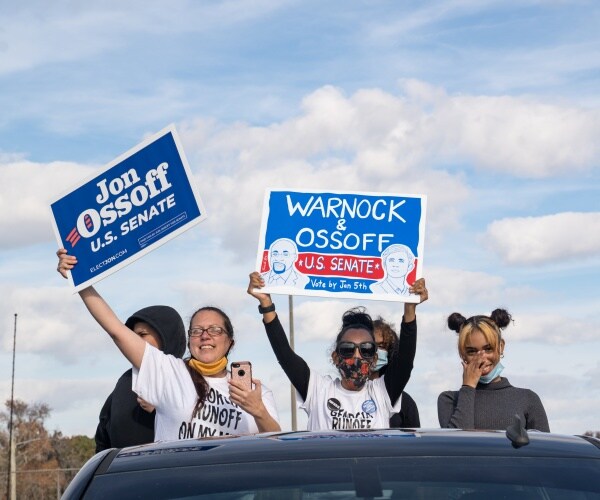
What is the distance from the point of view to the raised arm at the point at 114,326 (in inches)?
257

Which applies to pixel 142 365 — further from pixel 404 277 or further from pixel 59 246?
pixel 404 277

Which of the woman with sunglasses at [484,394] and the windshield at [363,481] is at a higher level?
the woman with sunglasses at [484,394]

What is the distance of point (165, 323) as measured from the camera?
7316mm

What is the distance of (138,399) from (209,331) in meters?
0.54

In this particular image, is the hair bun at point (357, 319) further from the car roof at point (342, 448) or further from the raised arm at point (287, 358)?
the car roof at point (342, 448)

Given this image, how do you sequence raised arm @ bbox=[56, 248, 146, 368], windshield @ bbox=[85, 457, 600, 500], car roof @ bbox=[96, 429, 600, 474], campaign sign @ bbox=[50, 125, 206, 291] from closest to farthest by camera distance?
windshield @ bbox=[85, 457, 600, 500] → car roof @ bbox=[96, 429, 600, 474] → raised arm @ bbox=[56, 248, 146, 368] → campaign sign @ bbox=[50, 125, 206, 291]

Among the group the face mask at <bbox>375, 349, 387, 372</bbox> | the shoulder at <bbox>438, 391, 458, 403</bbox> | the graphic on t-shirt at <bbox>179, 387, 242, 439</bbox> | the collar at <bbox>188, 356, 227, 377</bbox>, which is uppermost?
the face mask at <bbox>375, 349, 387, 372</bbox>

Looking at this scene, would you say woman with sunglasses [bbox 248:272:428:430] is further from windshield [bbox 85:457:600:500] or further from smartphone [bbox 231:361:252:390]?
windshield [bbox 85:457:600:500]

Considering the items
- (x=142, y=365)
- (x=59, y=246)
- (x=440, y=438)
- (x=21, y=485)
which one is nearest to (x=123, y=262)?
(x=59, y=246)

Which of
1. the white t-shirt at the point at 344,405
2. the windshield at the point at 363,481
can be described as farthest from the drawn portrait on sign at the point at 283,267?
the windshield at the point at 363,481

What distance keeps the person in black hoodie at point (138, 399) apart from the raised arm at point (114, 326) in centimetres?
28

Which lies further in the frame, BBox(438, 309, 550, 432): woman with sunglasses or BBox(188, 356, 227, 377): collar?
BBox(438, 309, 550, 432): woman with sunglasses

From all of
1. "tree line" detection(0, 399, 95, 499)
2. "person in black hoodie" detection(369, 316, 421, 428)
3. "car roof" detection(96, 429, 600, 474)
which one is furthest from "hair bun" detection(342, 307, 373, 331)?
"tree line" detection(0, 399, 95, 499)

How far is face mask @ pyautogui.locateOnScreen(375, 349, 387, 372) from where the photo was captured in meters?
7.37
